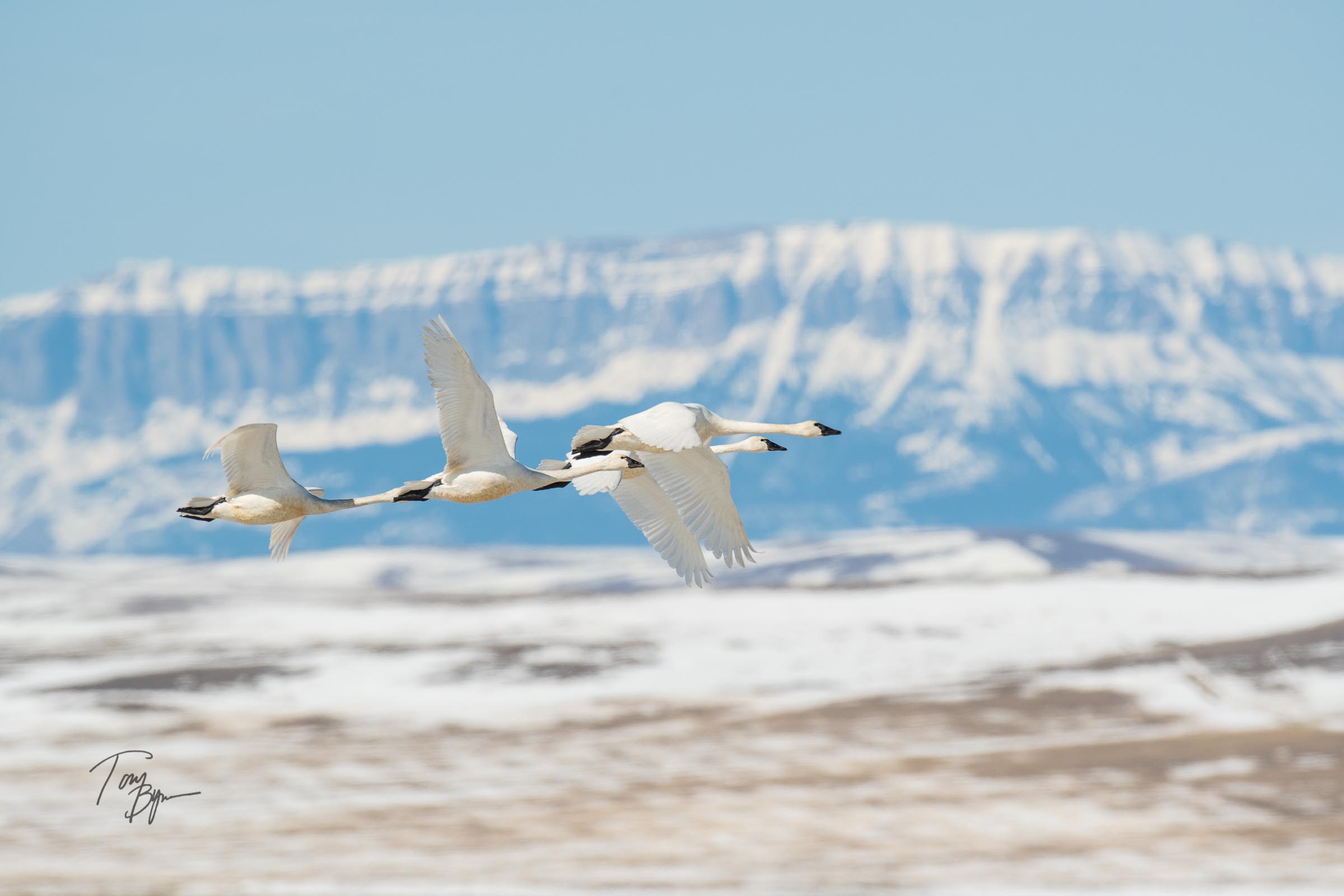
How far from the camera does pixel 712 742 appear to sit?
79.7 m

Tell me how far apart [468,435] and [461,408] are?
297mm

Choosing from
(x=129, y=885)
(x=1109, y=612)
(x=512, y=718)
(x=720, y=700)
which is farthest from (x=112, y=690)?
(x=1109, y=612)

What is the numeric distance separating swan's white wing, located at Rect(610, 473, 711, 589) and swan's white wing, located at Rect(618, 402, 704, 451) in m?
2.49

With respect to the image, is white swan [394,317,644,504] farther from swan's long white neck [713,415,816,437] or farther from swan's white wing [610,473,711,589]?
swan's white wing [610,473,711,589]

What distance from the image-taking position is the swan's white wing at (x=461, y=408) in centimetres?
2125

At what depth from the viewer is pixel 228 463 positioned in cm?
2091

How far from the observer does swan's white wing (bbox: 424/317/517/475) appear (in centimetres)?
2125

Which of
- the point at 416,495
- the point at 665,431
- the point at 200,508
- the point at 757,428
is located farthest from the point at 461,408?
the point at 757,428

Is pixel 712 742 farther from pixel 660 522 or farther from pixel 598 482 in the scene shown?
pixel 598 482

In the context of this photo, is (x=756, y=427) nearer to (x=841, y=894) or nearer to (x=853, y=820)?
(x=841, y=894)

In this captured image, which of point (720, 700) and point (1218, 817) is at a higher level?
point (720, 700)

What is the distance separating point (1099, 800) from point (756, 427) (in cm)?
4620
